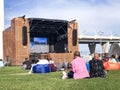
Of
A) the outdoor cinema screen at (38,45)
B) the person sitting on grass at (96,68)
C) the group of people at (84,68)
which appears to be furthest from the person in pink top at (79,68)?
the outdoor cinema screen at (38,45)

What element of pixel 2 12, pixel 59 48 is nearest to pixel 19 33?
pixel 59 48

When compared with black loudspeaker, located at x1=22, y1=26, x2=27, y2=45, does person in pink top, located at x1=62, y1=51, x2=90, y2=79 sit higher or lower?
lower

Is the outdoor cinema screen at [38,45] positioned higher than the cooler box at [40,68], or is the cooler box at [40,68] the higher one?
the outdoor cinema screen at [38,45]

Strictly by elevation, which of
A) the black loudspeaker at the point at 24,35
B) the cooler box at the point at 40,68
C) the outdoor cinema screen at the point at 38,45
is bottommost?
the cooler box at the point at 40,68

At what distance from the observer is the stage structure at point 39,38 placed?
A: 5853cm

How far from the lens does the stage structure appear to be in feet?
192

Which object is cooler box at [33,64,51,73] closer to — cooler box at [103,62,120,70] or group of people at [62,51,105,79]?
cooler box at [103,62,120,70]

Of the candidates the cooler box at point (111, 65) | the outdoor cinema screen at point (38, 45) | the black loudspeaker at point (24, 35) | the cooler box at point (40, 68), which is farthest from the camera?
the outdoor cinema screen at point (38, 45)

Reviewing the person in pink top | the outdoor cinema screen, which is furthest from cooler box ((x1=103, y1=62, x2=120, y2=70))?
the outdoor cinema screen

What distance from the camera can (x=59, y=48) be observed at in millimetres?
62469

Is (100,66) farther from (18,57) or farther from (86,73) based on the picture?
(18,57)

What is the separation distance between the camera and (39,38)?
61.5 meters

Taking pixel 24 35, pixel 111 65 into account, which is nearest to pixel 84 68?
pixel 111 65

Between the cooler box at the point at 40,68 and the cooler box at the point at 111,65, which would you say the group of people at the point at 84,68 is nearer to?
the cooler box at the point at 111,65
